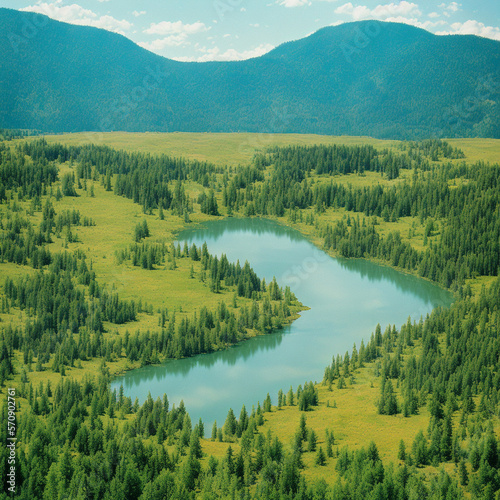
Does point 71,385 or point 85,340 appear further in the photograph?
point 85,340

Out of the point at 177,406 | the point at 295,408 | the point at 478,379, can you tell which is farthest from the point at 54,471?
the point at 478,379

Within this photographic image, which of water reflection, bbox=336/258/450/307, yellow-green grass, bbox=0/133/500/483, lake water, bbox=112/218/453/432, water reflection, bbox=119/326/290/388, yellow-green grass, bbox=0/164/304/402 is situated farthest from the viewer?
water reflection, bbox=336/258/450/307

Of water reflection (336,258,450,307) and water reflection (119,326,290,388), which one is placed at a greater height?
water reflection (336,258,450,307)

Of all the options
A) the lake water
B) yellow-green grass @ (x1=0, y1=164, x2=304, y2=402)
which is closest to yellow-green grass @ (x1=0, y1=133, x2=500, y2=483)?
yellow-green grass @ (x1=0, y1=164, x2=304, y2=402)

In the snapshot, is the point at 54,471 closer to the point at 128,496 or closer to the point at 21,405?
the point at 128,496

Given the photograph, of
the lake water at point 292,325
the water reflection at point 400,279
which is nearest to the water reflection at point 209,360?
the lake water at point 292,325

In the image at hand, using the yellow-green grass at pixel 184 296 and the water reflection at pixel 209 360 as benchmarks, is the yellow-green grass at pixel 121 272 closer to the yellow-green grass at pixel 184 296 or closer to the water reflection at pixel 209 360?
the yellow-green grass at pixel 184 296

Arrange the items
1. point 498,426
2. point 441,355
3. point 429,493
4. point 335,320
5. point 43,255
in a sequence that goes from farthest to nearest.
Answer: point 43,255 < point 335,320 < point 441,355 < point 498,426 < point 429,493

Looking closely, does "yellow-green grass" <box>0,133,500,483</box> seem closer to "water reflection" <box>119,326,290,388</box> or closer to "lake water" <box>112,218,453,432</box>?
"water reflection" <box>119,326,290,388</box>

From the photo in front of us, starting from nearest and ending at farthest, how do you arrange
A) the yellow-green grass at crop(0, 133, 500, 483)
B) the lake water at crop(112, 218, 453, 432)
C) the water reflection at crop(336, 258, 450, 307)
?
the yellow-green grass at crop(0, 133, 500, 483)
the lake water at crop(112, 218, 453, 432)
the water reflection at crop(336, 258, 450, 307)
